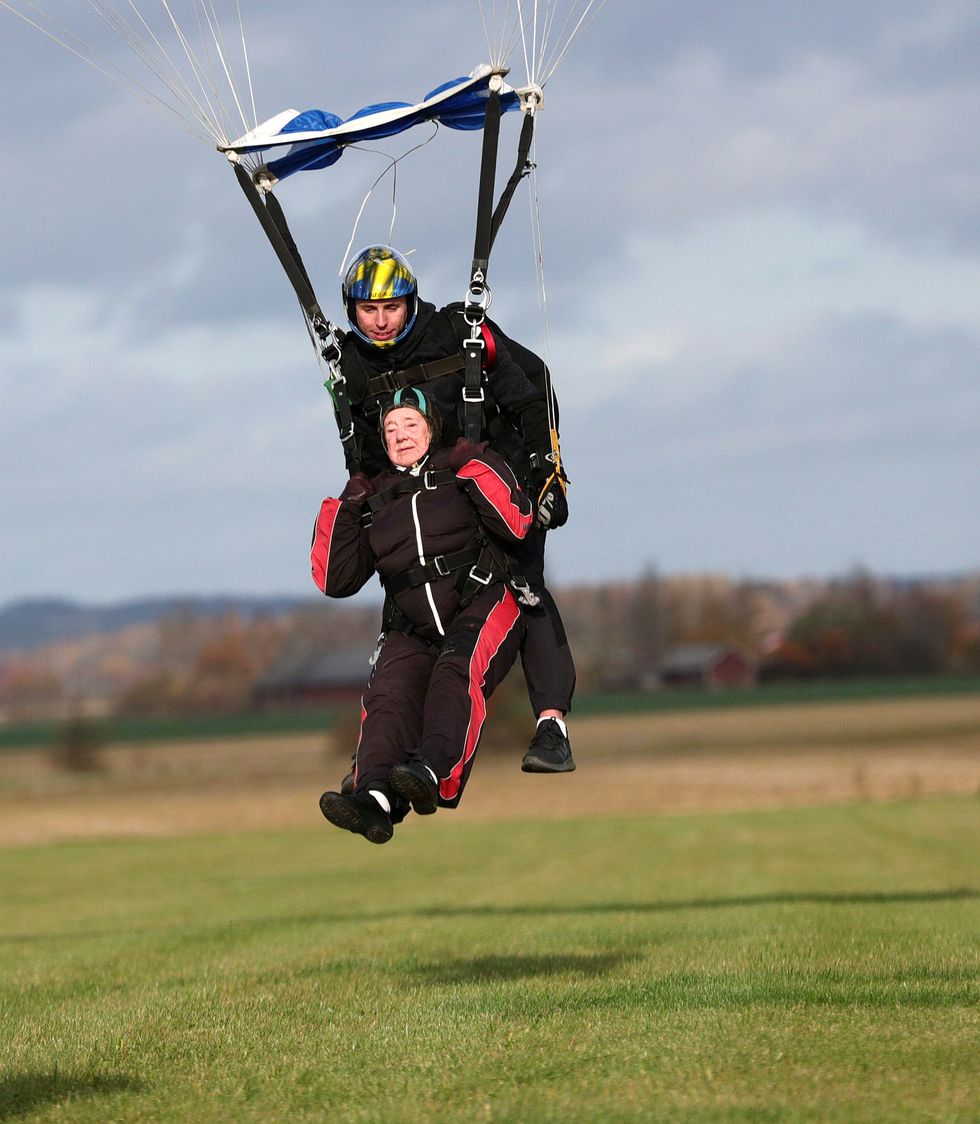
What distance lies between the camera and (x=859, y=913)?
503 inches

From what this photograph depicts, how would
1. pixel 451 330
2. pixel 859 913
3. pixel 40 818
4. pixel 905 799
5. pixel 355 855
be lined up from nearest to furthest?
pixel 451 330
pixel 859 913
pixel 355 855
pixel 905 799
pixel 40 818

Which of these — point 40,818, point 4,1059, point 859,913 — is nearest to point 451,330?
point 4,1059

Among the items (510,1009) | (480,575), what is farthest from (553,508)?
(510,1009)

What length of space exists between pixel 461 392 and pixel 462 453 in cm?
56

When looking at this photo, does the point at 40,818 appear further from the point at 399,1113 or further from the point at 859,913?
the point at 399,1113

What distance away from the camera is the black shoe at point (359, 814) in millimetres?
7199

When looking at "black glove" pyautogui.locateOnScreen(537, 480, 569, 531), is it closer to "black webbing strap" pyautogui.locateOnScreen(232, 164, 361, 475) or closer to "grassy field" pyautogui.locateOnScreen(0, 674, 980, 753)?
"black webbing strap" pyautogui.locateOnScreen(232, 164, 361, 475)

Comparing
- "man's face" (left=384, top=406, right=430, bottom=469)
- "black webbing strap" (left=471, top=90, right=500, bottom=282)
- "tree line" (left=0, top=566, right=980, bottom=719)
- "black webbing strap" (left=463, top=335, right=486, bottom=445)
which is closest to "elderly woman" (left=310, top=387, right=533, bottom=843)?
"man's face" (left=384, top=406, right=430, bottom=469)

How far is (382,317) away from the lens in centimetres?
830

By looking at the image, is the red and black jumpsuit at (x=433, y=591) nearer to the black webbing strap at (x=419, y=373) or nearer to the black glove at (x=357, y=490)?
the black glove at (x=357, y=490)

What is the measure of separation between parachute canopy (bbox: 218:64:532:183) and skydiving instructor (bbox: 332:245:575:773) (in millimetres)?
1130

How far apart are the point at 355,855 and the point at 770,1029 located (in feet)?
84.2

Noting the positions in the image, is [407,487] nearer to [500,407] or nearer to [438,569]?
[438,569]

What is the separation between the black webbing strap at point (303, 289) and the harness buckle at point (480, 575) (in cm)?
91
